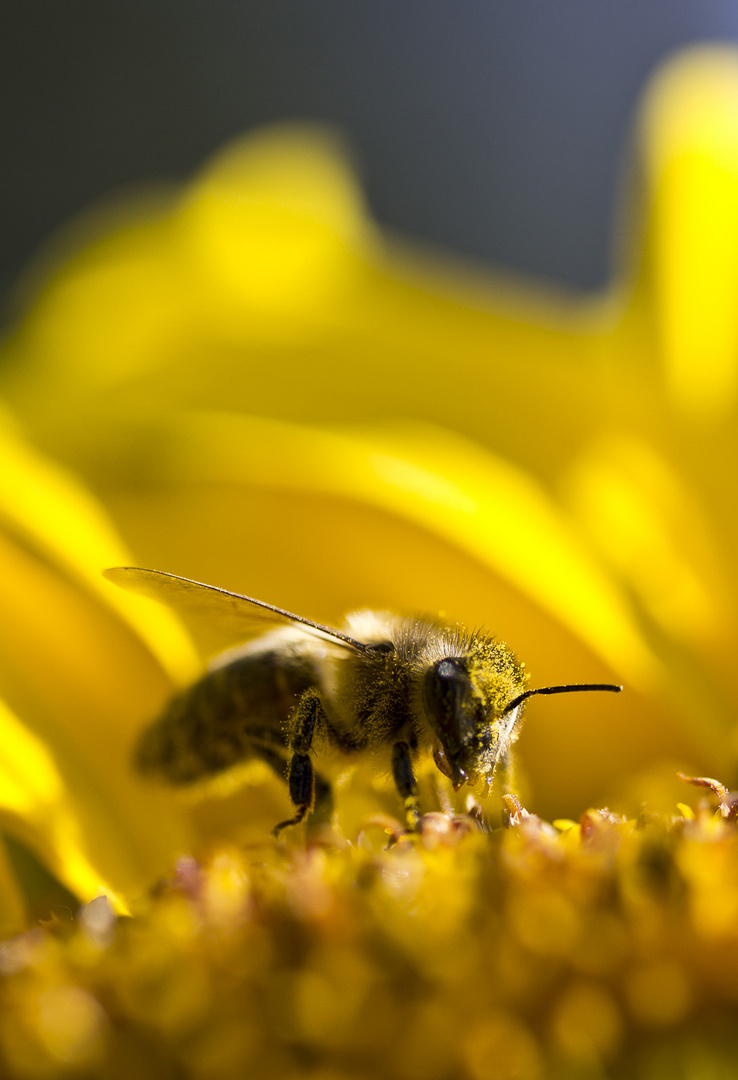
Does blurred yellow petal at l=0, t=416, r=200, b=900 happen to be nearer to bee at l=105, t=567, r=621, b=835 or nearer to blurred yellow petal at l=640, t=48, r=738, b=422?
bee at l=105, t=567, r=621, b=835

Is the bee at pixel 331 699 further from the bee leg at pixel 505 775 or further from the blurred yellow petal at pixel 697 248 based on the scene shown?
the blurred yellow petal at pixel 697 248

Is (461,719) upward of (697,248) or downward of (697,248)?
downward

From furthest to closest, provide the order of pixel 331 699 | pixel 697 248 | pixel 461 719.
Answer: pixel 697 248, pixel 331 699, pixel 461 719

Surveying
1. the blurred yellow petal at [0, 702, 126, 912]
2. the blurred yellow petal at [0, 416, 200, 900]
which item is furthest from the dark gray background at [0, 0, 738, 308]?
the blurred yellow petal at [0, 702, 126, 912]

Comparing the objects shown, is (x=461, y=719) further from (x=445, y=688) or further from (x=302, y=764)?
(x=302, y=764)

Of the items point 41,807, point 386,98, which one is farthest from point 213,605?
point 386,98

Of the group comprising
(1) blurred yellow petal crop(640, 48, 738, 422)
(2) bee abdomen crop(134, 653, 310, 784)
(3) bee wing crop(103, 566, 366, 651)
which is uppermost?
(1) blurred yellow petal crop(640, 48, 738, 422)

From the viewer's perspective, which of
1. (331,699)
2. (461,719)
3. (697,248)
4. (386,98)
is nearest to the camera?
(461,719)

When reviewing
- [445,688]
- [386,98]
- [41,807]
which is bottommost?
[41,807]
